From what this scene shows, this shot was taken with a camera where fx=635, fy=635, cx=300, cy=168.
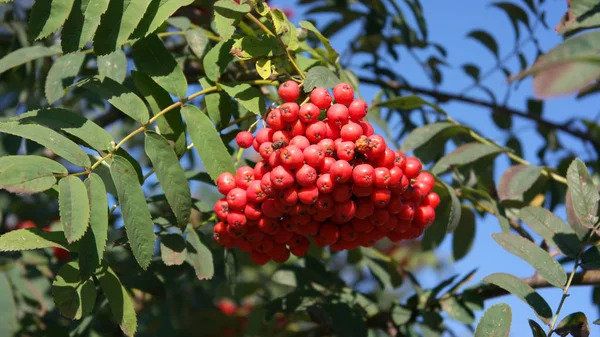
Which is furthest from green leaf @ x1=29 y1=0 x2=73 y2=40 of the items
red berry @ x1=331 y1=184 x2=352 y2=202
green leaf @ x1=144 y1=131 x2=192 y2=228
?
red berry @ x1=331 y1=184 x2=352 y2=202

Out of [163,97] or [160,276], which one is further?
[160,276]

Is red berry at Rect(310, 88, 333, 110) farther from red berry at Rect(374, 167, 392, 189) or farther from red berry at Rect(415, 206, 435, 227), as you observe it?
red berry at Rect(415, 206, 435, 227)

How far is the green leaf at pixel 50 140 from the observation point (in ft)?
4.81

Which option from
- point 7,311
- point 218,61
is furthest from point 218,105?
point 7,311

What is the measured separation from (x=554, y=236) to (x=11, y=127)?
4.84 ft

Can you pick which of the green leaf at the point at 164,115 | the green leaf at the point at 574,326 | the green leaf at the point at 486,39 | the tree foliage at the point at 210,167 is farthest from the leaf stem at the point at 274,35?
the green leaf at the point at 486,39

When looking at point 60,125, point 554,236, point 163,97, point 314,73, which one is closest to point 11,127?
point 60,125

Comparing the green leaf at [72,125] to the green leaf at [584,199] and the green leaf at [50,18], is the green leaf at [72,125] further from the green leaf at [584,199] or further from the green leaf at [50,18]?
the green leaf at [584,199]

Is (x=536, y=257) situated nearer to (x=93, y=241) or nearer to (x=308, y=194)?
(x=308, y=194)

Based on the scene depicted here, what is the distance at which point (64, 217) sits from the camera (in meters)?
1.37

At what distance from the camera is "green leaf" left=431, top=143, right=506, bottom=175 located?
7.01 feet

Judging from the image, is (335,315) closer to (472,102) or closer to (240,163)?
(240,163)

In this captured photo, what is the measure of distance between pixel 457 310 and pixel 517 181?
19.4 inches

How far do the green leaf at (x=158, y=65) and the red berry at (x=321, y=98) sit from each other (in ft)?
1.32
